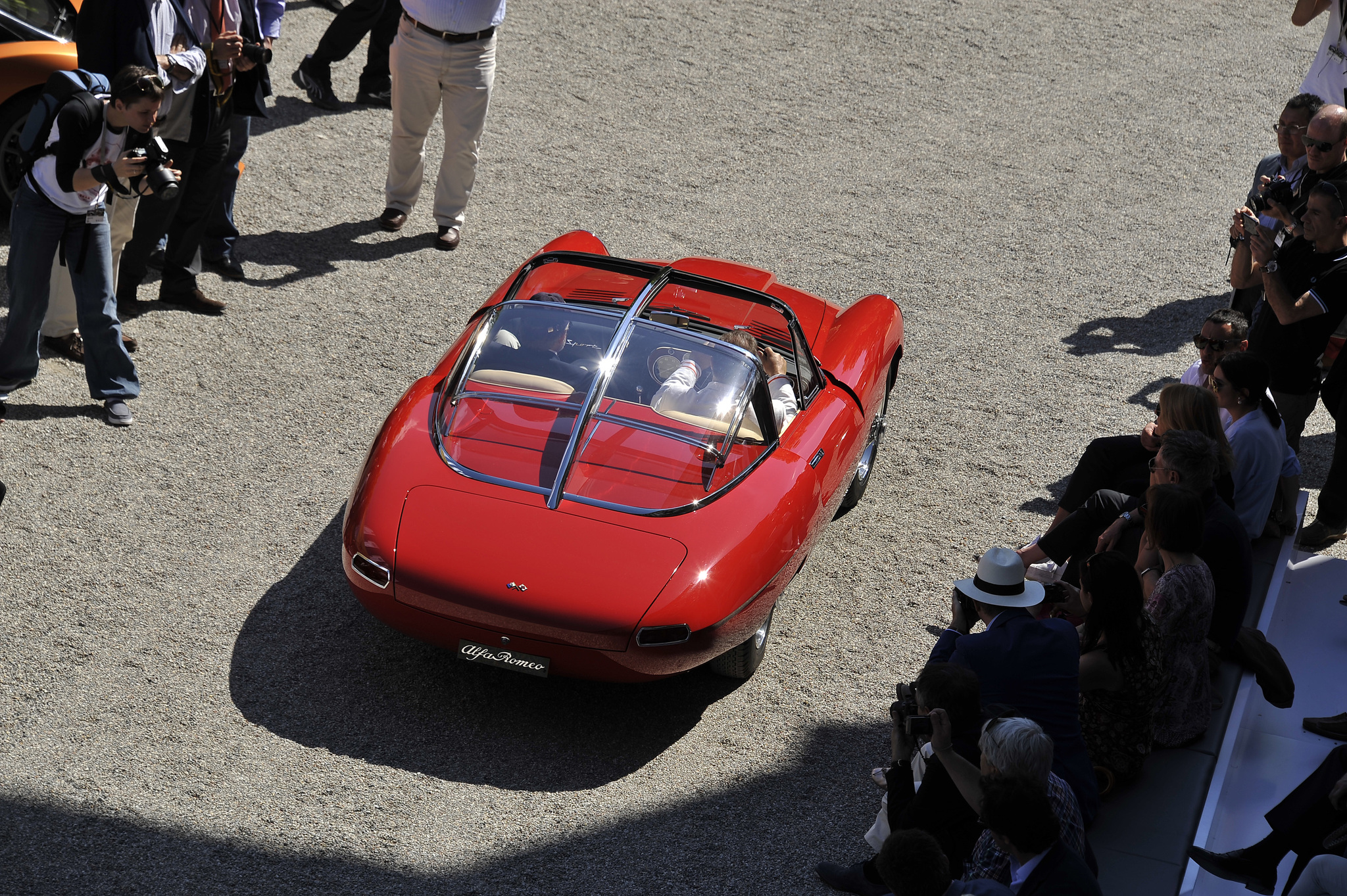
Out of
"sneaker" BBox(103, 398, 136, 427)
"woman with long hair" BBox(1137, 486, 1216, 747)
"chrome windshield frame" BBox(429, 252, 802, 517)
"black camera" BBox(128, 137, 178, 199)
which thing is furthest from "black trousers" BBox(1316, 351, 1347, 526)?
"sneaker" BBox(103, 398, 136, 427)

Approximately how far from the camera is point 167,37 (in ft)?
23.8

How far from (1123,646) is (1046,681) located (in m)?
0.44

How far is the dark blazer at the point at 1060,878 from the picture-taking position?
3646 mm

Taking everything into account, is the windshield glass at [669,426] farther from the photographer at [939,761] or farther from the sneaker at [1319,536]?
the sneaker at [1319,536]

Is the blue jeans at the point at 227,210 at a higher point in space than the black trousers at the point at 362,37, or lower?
lower

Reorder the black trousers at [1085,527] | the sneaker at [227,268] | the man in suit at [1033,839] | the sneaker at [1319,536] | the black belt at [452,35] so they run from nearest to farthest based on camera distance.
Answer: the man in suit at [1033,839]
the black trousers at [1085,527]
the sneaker at [1319,536]
the sneaker at [227,268]
the black belt at [452,35]

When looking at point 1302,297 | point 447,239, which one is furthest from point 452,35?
point 1302,297

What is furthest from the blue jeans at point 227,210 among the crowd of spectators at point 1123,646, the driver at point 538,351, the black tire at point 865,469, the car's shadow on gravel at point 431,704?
the crowd of spectators at point 1123,646

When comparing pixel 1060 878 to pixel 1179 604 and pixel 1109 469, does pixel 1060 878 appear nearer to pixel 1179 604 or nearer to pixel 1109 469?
pixel 1179 604

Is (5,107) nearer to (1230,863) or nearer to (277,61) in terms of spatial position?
(277,61)

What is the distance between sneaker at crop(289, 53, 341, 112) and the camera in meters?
10.7

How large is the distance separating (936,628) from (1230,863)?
189 cm

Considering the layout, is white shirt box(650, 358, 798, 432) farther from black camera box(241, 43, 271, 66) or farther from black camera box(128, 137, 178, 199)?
black camera box(241, 43, 271, 66)

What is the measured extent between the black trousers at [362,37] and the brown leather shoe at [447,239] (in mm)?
2376
